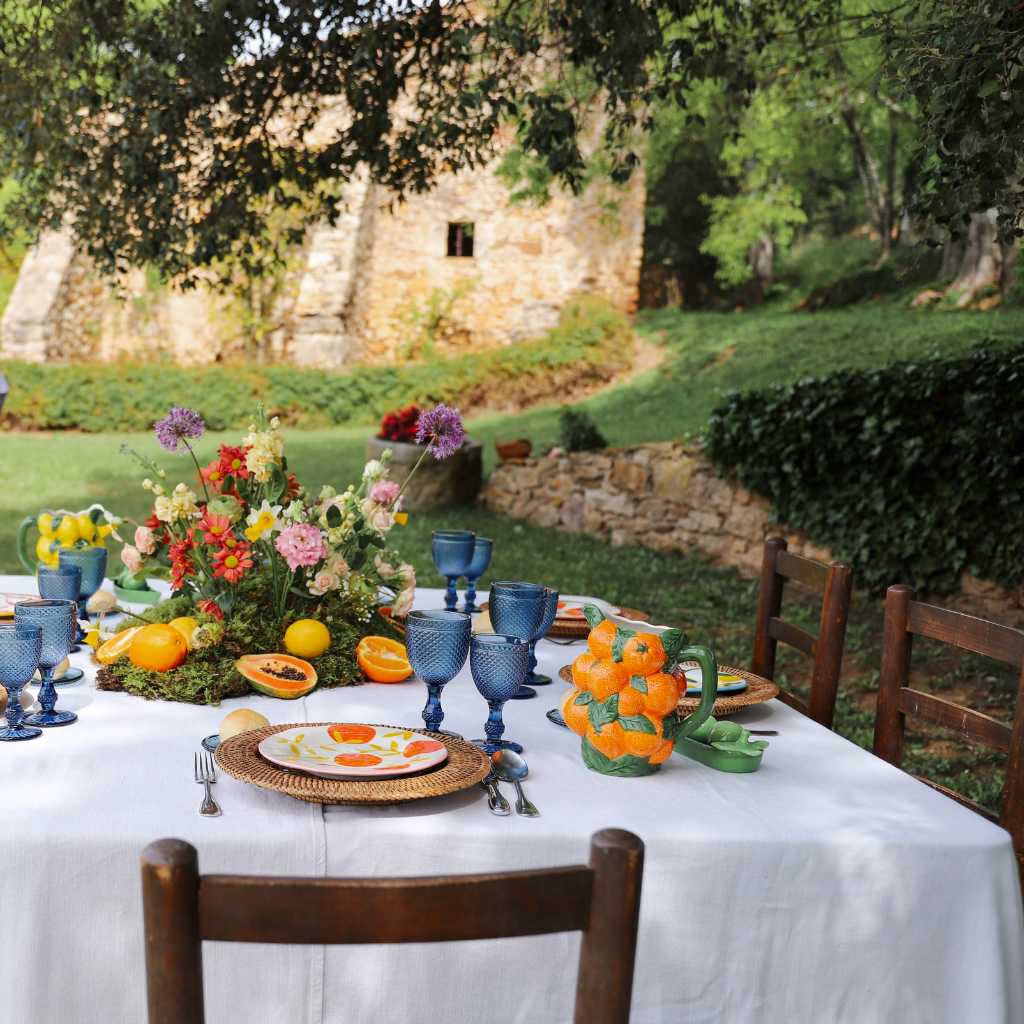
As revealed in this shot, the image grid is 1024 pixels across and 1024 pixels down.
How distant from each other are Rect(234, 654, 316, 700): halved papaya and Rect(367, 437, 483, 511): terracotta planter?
742 centimetres

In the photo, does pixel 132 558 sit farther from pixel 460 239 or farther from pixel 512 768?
pixel 460 239

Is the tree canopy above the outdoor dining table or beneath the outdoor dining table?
above

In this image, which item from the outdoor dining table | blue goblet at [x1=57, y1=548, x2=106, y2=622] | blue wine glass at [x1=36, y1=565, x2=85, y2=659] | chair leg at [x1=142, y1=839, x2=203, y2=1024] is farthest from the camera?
blue goblet at [x1=57, y1=548, x2=106, y2=622]

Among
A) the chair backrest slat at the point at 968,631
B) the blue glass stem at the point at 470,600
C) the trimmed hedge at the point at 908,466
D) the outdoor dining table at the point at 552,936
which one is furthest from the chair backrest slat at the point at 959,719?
the trimmed hedge at the point at 908,466

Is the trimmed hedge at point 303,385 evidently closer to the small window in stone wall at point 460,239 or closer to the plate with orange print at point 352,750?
the small window in stone wall at point 460,239

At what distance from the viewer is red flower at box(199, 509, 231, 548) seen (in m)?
2.27

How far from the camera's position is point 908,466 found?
6.51m

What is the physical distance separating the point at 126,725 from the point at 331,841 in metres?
0.63

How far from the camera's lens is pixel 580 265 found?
18312 mm

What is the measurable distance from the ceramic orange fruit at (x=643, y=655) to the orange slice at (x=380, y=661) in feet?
2.17

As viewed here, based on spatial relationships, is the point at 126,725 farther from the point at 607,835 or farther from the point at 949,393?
the point at 949,393

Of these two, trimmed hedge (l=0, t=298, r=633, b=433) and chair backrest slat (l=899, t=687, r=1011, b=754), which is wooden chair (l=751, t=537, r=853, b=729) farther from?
trimmed hedge (l=0, t=298, r=633, b=433)

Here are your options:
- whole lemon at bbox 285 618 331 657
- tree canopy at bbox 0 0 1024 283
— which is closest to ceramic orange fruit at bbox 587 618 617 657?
whole lemon at bbox 285 618 331 657

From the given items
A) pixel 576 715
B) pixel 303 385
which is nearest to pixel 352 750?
pixel 576 715
